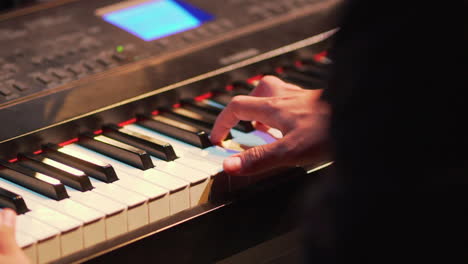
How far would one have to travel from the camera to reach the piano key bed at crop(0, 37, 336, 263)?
1.40 metres

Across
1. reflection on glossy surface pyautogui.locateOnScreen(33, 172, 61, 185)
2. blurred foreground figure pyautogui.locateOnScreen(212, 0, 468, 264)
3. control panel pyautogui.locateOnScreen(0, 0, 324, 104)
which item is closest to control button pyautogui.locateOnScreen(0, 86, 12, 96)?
control panel pyautogui.locateOnScreen(0, 0, 324, 104)

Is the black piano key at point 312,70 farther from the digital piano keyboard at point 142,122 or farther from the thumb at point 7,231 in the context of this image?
the thumb at point 7,231

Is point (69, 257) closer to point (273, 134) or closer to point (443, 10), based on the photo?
point (273, 134)

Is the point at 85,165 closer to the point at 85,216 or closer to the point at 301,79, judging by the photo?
the point at 85,216

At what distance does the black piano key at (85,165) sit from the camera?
1.57 meters

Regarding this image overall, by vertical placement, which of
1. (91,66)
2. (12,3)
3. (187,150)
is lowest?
(187,150)

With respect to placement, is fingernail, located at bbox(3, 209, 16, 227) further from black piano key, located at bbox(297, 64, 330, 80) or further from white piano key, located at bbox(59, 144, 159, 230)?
black piano key, located at bbox(297, 64, 330, 80)

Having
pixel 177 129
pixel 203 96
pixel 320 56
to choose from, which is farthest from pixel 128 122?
pixel 320 56

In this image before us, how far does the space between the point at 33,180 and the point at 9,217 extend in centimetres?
19

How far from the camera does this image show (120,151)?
1695mm

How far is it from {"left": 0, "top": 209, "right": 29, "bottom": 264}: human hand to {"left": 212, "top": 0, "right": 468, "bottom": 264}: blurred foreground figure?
1.75 feet

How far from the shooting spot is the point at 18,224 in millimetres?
1390

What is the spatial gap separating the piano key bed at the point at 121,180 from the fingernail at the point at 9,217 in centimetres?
2

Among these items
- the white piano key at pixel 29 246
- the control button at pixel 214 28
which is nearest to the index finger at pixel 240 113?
the control button at pixel 214 28
